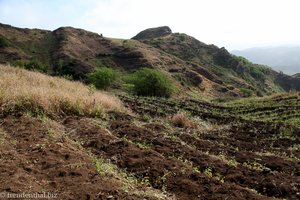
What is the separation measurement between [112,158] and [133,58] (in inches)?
2708

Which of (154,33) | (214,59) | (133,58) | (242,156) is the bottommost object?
(242,156)

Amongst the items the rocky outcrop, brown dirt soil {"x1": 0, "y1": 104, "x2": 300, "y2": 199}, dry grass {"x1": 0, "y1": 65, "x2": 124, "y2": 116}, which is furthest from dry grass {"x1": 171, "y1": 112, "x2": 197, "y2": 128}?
the rocky outcrop

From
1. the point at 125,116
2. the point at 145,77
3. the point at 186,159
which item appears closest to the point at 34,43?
the point at 145,77

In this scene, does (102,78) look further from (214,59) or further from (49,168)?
(214,59)

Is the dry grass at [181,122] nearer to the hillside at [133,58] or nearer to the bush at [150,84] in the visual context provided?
the bush at [150,84]

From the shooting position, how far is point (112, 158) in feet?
24.7

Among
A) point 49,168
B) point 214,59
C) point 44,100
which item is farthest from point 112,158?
point 214,59

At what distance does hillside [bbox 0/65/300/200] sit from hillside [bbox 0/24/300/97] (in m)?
44.6

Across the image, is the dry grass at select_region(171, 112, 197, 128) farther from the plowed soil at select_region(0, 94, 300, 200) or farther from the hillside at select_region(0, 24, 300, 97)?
the hillside at select_region(0, 24, 300, 97)

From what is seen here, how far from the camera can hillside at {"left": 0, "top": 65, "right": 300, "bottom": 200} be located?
5812mm

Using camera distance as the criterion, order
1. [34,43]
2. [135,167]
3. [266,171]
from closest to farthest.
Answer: [135,167] → [266,171] → [34,43]

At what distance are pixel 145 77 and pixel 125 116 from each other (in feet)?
99.1

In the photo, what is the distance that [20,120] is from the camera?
9.34 m

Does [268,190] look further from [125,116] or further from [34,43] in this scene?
[34,43]
